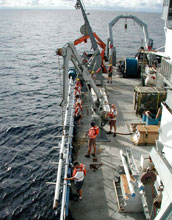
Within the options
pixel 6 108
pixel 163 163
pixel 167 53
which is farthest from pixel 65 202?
pixel 6 108

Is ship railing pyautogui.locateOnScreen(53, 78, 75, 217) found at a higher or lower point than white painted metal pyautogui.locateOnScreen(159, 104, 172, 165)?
lower

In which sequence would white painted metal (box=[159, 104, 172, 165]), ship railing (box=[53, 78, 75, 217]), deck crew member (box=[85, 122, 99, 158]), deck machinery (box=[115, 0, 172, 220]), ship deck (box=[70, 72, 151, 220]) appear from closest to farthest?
deck machinery (box=[115, 0, 172, 220])
ship railing (box=[53, 78, 75, 217])
white painted metal (box=[159, 104, 172, 165])
ship deck (box=[70, 72, 151, 220])
deck crew member (box=[85, 122, 99, 158])

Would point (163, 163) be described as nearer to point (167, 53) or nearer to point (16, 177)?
point (167, 53)

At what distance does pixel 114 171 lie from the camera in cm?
1427

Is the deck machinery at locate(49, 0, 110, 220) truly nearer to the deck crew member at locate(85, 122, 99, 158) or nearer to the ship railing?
the ship railing

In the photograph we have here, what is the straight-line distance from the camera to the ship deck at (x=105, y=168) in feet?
38.1

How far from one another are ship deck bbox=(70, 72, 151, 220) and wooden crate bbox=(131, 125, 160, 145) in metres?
0.38

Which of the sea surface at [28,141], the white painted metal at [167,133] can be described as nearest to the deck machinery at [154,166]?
the white painted metal at [167,133]

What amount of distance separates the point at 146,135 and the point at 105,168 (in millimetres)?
3763

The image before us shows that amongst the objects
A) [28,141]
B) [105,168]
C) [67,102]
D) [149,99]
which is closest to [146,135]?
[105,168]

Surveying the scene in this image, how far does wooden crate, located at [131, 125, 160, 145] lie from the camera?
16.3 meters

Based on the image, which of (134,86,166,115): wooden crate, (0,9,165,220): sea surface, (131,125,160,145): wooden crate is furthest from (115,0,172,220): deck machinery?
(134,86,166,115): wooden crate

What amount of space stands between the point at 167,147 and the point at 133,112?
10959 mm

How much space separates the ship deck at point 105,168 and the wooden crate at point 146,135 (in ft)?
1.26
